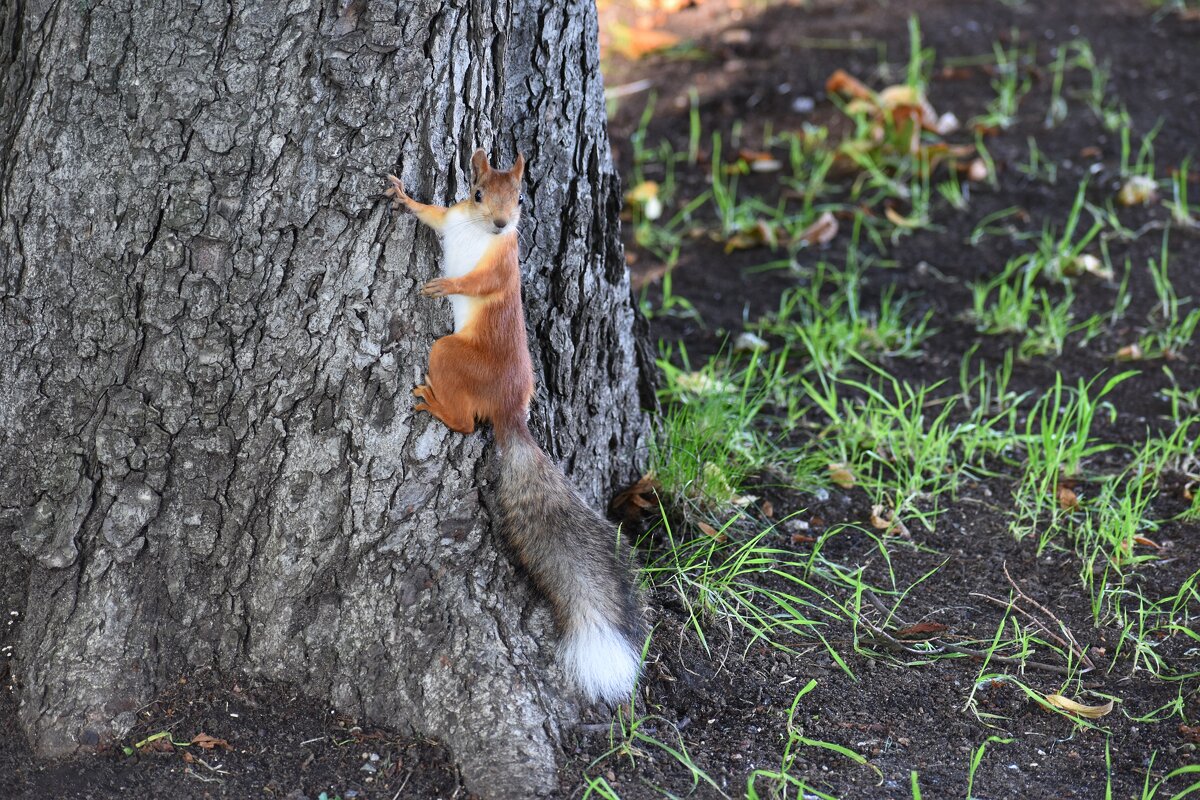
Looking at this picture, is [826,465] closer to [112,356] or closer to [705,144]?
[112,356]

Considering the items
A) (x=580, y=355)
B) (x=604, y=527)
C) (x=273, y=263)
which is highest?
(x=273, y=263)

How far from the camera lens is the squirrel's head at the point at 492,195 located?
7.34ft

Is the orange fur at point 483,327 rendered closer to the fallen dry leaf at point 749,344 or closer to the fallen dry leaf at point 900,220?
the fallen dry leaf at point 749,344

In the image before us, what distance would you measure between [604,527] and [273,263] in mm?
877

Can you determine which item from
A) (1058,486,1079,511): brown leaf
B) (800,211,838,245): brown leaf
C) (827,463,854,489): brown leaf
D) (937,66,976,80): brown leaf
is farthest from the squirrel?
(937,66,976,80): brown leaf

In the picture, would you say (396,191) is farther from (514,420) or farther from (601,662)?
(601,662)

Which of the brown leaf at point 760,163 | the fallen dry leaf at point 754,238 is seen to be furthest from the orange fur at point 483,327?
the brown leaf at point 760,163

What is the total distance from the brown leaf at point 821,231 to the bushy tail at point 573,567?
256 centimetres

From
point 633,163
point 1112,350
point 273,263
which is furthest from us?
point 633,163

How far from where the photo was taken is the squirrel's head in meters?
2.24

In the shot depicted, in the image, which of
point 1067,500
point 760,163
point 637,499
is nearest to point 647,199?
point 760,163

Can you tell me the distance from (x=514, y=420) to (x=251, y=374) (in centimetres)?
53

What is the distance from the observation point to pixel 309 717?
2332 mm

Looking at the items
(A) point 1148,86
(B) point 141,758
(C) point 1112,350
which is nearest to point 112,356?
(B) point 141,758
